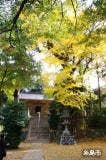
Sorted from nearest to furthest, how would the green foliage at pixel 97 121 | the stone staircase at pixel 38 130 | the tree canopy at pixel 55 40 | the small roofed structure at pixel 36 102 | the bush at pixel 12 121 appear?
1. the tree canopy at pixel 55 40
2. the bush at pixel 12 121
3. the stone staircase at pixel 38 130
4. the green foliage at pixel 97 121
5. the small roofed structure at pixel 36 102

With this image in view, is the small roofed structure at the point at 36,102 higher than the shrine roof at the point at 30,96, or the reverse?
the shrine roof at the point at 30,96

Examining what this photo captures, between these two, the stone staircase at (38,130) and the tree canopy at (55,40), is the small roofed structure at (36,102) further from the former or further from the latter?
the tree canopy at (55,40)

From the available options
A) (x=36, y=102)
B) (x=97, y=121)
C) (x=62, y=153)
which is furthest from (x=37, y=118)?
(x=62, y=153)

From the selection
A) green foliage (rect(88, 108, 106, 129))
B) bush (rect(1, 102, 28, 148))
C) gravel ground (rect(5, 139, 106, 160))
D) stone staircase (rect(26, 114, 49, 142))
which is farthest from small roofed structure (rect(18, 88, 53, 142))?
bush (rect(1, 102, 28, 148))

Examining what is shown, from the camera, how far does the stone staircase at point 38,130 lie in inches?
1613

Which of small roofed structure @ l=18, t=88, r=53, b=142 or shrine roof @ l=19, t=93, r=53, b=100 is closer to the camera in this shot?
small roofed structure @ l=18, t=88, r=53, b=142

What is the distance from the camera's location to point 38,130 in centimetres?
4431

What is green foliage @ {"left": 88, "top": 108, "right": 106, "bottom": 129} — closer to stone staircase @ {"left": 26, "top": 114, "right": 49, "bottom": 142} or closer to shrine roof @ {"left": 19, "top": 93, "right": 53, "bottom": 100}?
stone staircase @ {"left": 26, "top": 114, "right": 49, "bottom": 142}

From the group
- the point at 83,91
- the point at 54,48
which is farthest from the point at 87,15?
the point at 83,91

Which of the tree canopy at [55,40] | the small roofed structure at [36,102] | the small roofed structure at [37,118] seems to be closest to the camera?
the tree canopy at [55,40]

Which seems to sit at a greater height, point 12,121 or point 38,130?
point 12,121

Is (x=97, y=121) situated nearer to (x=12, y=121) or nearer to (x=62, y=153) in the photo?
(x=12, y=121)

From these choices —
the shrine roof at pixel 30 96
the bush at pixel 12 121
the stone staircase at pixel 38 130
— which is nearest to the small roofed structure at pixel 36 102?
the shrine roof at pixel 30 96

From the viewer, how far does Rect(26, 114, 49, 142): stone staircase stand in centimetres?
4097
